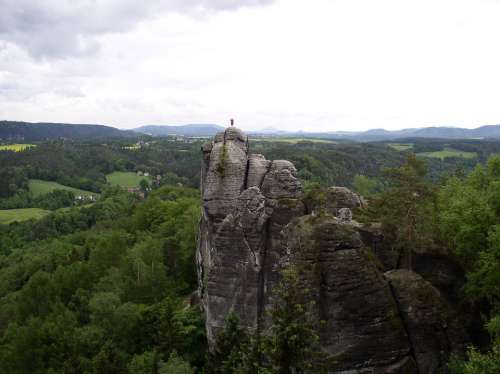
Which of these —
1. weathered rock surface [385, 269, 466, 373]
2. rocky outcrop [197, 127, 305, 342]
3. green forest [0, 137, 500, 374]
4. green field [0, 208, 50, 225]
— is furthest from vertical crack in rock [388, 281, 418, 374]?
green field [0, 208, 50, 225]

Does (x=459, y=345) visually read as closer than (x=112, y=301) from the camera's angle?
Yes

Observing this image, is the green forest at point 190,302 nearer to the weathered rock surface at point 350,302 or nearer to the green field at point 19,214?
the weathered rock surface at point 350,302

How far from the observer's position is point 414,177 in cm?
2375

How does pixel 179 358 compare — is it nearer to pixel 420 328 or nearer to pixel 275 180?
pixel 275 180

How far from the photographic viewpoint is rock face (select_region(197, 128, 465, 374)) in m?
19.8

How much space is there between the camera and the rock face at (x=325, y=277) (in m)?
19.8

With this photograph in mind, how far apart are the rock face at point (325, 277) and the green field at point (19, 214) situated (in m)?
144

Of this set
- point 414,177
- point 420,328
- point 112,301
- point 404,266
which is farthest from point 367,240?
point 112,301

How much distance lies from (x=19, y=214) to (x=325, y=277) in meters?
165

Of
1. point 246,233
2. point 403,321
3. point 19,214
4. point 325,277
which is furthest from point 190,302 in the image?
point 19,214

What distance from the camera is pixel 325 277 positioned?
20406 mm

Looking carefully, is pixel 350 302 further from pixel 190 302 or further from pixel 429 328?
pixel 190 302

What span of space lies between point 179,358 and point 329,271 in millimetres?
12431

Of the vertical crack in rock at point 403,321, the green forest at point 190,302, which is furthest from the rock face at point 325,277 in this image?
the green forest at point 190,302
